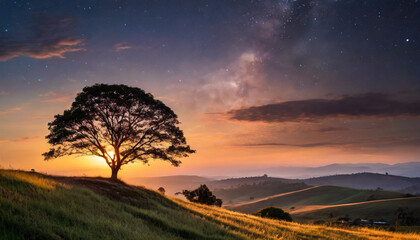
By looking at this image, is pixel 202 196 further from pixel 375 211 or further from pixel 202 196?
pixel 375 211

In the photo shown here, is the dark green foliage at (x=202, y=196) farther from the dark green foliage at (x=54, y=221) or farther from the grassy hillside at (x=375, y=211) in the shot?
the grassy hillside at (x=375, y=211)

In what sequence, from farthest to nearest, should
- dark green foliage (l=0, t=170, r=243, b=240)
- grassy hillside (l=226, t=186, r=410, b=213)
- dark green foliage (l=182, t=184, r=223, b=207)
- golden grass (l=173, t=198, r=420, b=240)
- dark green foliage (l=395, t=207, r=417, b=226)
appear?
grassy hillside (l=226, t=186, r=410, b=213) → dark green foliage (l=395, t=207, r=417, b=226) → dark green foliage (l=182, t=184, r=223, b=207) → golden grass (l=173, t=198, r=420, b=240) → dark green foliage (l=0, t=170, r=243, b=240)

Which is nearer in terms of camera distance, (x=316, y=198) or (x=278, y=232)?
(x=278, y=232)

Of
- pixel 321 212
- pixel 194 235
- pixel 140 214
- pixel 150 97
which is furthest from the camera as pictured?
pixel 321 212

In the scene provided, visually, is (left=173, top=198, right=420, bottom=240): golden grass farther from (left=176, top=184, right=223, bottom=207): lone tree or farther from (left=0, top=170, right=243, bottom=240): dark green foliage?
(left=176, top=184, right=223, bottom=207): lone tree

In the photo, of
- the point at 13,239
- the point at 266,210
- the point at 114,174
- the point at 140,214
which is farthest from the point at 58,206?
the point at 266,210

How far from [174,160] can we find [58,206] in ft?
75.1

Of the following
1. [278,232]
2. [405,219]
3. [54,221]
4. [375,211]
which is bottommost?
[375,211]

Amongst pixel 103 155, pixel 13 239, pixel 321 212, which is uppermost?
pixel 103 155

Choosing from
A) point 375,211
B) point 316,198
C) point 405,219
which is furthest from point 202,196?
point 316,198

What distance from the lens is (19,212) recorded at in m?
7.43

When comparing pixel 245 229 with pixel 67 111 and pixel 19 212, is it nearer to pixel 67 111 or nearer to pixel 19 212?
Answer: pixel 19 212

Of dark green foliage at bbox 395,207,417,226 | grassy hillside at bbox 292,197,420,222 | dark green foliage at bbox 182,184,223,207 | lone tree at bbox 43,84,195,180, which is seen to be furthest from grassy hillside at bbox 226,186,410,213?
lone tree at bbox 43,84,195,180

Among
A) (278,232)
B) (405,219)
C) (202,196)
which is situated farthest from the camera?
(405,219)
